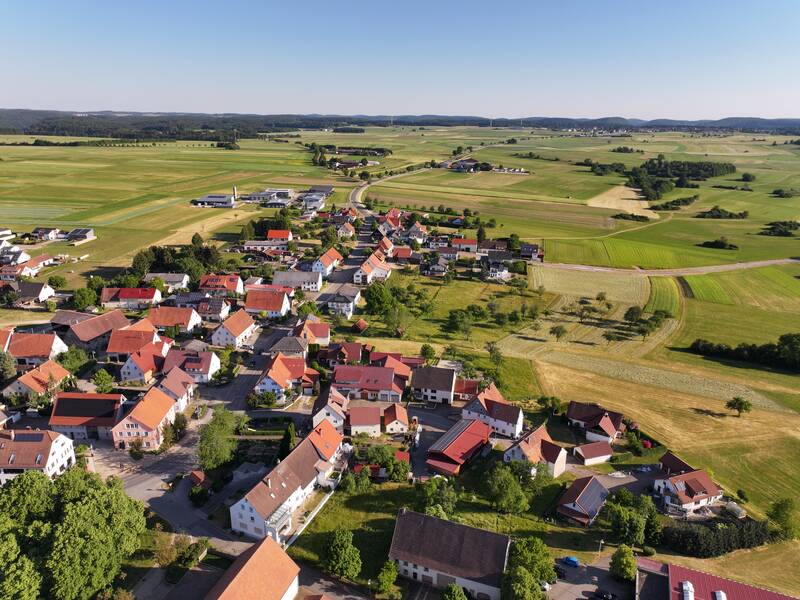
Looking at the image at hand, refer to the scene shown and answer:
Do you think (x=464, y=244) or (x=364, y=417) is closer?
(x=364, y=417)

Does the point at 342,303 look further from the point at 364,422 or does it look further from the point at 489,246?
the point at 489,246

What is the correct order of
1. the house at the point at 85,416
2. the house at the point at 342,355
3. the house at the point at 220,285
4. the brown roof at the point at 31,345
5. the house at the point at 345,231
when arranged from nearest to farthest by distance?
the house at the point at 85,416 → the brown roof at the point at 31,345 → the house at the point at 342,355 → the house at the point at 220,285 → the house at the point at 345,231

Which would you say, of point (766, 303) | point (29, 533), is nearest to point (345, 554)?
point (29, 533)

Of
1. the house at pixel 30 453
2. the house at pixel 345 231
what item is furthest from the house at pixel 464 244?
the house at pixel 30 453

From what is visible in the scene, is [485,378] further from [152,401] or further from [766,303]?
[766,303]

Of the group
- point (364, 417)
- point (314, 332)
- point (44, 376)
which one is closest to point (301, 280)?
point (314, 332)

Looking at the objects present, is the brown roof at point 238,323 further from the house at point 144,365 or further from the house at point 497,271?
the house at point 497,271

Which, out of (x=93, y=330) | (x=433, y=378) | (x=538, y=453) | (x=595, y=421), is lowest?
(x=538, y=453)
